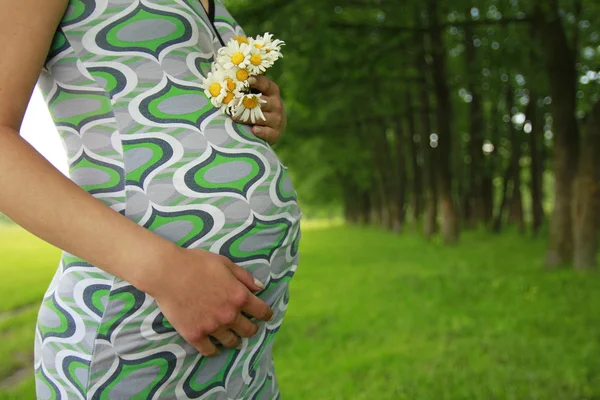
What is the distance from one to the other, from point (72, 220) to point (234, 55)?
51 centimetres

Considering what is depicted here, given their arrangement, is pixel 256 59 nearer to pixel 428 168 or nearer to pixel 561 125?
pixel 561 125

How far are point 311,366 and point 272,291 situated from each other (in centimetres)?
420

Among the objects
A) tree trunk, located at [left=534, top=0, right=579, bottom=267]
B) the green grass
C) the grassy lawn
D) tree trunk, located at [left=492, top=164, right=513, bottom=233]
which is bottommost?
the green grass

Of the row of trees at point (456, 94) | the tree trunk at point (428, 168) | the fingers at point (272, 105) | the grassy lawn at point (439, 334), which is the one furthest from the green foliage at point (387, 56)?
the fingers at point (272, 105)

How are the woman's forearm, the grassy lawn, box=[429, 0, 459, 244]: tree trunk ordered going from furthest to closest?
1. box=[429, 0, 459, 244]: tree trunk
2. the grassy lawn
3. the woman's forearm

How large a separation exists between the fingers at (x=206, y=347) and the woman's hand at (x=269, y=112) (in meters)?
0.48

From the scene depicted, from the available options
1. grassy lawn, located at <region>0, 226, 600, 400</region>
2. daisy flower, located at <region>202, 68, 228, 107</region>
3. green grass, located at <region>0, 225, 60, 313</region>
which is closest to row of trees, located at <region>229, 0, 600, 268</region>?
grassy lawn, located at <region>0, 226, 600, 400</region>

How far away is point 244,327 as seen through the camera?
112 centimetres

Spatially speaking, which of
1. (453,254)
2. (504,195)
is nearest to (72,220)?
(453,254)

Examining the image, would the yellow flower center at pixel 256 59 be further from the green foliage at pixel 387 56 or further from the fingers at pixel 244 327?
the green foliage at pixel 387 56

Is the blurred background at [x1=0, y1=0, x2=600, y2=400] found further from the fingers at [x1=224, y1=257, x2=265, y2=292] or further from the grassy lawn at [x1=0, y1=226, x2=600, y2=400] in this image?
the fingers at [x1=224, y1=257, x2=265, y2=292]

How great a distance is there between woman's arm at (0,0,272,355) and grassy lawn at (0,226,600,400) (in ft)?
11.1

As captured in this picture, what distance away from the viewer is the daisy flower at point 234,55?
1.30 m

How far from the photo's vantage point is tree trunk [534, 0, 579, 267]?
883cm
